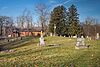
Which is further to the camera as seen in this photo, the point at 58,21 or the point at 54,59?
the point at 58,21

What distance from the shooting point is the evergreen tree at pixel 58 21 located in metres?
74.8

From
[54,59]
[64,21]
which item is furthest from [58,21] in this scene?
[54,59]

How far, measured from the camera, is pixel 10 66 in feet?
38.3

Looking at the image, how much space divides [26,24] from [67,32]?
47768mm

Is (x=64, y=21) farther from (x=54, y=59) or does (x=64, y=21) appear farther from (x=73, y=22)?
(x=54, y=59)

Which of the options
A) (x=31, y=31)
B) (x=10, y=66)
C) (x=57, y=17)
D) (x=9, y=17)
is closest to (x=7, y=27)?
(x=9, y=17)

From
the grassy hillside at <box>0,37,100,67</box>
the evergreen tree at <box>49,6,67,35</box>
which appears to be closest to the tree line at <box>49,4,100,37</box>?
the evergreen tree at <box>49,6,67,35</box>

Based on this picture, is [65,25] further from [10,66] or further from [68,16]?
[10,66]

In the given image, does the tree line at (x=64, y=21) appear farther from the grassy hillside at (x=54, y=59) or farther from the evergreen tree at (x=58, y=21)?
the grassy hillside at (x=54, y=59)

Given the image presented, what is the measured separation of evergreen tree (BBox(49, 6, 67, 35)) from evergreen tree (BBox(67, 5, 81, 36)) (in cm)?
200

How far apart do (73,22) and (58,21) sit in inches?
219

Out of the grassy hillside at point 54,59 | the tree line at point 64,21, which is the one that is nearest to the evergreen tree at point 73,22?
the tree line at point 64,21

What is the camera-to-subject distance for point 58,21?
248ft

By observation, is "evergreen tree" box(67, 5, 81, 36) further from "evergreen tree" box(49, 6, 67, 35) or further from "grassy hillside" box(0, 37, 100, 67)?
"grassy hillside" box(0, 37, 100, 67)
